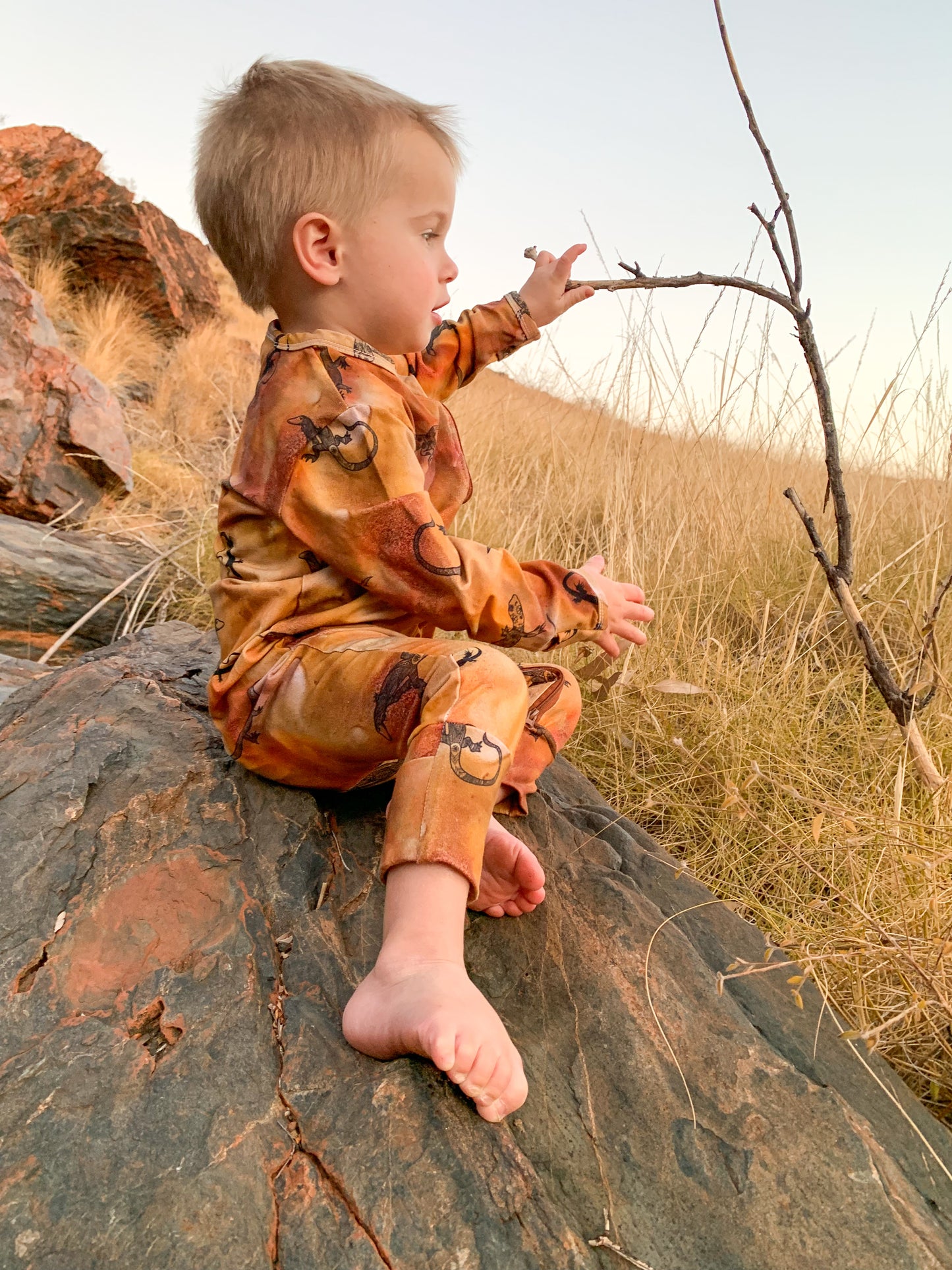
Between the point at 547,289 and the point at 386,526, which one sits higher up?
the point at 547,289

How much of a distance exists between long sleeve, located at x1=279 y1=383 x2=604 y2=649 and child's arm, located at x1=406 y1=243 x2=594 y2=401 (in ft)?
1.80

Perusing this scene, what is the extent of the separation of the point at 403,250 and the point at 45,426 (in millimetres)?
3395

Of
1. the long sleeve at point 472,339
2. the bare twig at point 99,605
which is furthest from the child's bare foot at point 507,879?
the bare twig at point 99,605

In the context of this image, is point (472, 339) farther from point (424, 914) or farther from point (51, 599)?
point (51, 599)

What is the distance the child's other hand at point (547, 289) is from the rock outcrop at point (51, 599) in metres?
2.18

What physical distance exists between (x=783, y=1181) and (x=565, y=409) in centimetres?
354

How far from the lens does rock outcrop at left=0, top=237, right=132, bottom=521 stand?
4180 mm

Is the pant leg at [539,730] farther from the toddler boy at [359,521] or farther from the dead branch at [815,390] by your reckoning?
the dead branch at [815,390]

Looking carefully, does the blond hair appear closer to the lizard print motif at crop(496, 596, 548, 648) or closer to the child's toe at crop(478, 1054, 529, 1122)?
the lizard print motif at crop(496, 596, 548, 648)

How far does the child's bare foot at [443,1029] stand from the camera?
1023mm

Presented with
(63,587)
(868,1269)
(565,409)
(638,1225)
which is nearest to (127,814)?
(638,1225)

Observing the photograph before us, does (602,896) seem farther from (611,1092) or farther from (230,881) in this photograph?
(230,881)

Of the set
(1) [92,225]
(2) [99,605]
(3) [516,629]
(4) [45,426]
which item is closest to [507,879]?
(3) [516,629]

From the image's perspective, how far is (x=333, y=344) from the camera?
1.49 m
